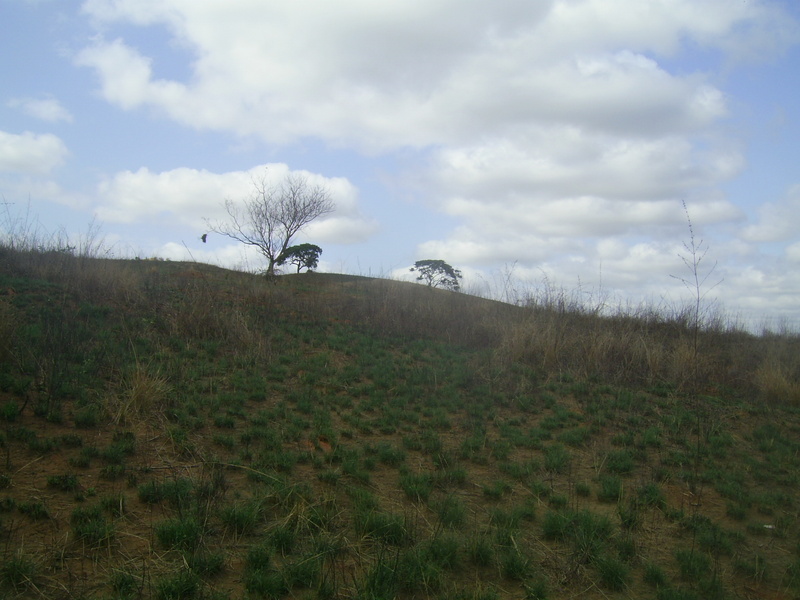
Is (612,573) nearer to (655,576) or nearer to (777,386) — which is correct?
(655,576)

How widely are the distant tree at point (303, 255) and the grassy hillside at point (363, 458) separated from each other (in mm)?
10388

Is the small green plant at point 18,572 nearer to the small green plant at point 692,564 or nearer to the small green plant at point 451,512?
the small green plant at point 451,512

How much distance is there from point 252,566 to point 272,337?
601 cm

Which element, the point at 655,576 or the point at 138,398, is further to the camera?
the point at 138,398

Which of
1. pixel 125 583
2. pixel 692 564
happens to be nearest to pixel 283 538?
pixel 125 583

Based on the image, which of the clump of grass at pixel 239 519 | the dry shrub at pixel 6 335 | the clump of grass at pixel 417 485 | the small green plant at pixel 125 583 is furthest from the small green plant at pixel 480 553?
the dry shrub at pixel 6 335

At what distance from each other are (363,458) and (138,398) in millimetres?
2350

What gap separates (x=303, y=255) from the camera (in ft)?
71.2

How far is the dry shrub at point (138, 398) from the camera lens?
16.9 ft

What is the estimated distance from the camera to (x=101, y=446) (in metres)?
4.64

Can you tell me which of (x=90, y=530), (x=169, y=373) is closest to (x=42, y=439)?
(x=90, y=530)

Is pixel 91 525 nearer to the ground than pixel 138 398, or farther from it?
nearer to the ground

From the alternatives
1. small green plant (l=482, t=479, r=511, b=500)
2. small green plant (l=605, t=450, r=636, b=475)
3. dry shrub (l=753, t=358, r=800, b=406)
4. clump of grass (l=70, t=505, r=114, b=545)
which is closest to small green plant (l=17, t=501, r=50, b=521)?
clump of grass (l=70, t=505, r=114, b=545)

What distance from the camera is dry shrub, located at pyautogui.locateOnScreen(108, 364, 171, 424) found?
515cm
